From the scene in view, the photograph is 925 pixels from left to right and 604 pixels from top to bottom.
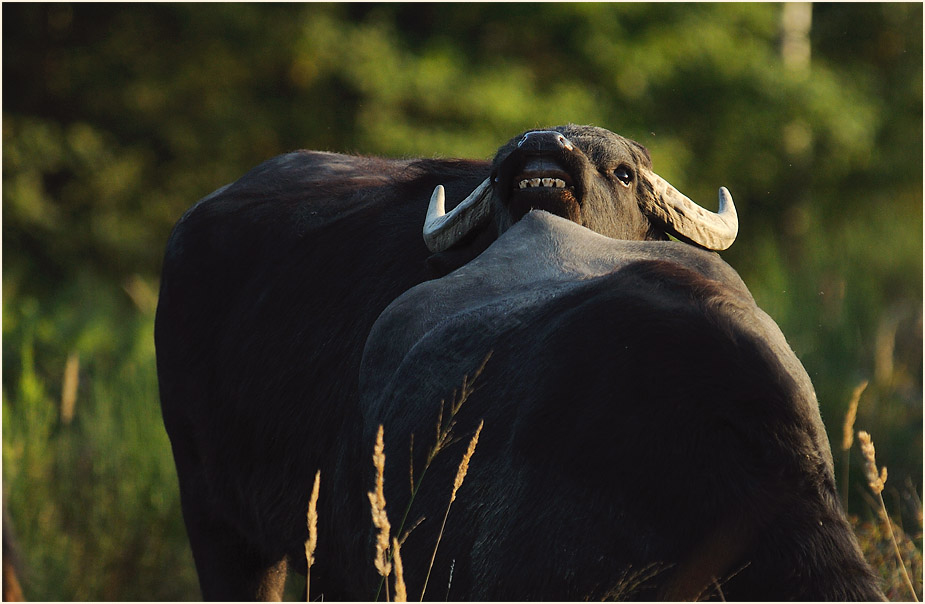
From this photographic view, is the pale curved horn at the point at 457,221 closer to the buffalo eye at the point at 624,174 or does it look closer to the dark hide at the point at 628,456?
the buffalo eye at the point at 624,174

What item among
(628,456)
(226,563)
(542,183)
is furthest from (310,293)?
(628,456)

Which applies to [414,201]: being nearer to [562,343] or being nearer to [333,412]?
[333,412]

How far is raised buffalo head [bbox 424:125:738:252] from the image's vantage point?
3486 millimetres

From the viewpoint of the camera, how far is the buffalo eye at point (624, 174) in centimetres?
387

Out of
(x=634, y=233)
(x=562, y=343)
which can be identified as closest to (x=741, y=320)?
(x=562, y=343)

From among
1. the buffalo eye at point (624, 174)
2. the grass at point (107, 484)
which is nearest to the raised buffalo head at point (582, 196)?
the buffalo eye at point (624, 174)

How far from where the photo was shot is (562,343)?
237cm

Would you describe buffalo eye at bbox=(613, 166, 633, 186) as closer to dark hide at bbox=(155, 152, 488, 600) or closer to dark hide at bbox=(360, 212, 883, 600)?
dark hide at bbox=(155, 152, 488, 600)

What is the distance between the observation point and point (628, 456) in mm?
Result: 2100

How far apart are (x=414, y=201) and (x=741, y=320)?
218 centimetres

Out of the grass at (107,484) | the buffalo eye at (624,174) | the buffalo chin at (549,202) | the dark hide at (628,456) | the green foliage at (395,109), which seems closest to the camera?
the dark hide at (628,456)

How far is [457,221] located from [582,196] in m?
0.45

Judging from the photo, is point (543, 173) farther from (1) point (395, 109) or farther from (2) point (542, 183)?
(1) point (395, 109)

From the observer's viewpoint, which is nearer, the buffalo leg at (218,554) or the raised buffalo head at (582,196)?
the raised buffalo head at (582,196)
